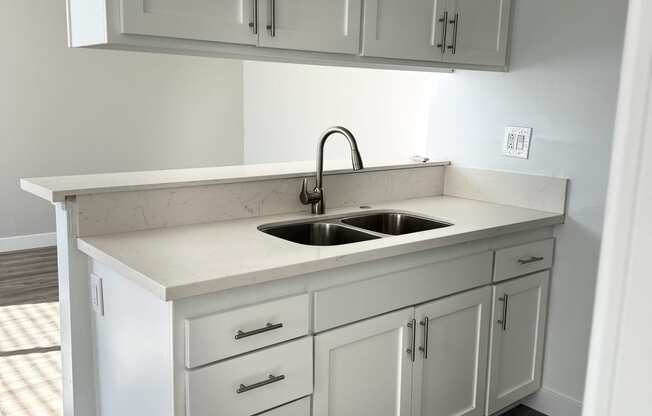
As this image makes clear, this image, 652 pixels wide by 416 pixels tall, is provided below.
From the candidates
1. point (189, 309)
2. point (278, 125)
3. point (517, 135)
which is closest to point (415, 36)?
point (517, 135)

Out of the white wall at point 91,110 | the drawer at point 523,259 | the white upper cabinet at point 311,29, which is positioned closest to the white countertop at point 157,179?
the white upper cabinet at point 311,29

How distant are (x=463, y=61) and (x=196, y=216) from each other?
1.23m

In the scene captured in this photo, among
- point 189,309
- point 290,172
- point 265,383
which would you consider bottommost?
point 265,383

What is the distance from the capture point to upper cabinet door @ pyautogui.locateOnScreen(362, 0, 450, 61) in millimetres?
2139

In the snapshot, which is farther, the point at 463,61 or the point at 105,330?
the point at 463,61

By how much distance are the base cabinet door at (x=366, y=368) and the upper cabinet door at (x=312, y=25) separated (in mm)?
903

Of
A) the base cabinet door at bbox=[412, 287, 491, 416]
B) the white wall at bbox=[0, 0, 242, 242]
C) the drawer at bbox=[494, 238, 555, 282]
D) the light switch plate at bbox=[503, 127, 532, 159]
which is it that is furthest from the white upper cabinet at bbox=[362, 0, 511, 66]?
the white wall at bbox=[0, 0, 242, 242]

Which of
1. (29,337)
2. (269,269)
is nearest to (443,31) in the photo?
(269,269)

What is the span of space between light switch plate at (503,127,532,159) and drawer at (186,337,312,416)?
1.39 metres

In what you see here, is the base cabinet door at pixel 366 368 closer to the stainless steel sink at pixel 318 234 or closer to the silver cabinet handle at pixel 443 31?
the stainless steel sink at pixel 318 234

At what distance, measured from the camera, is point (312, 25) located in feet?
6.44

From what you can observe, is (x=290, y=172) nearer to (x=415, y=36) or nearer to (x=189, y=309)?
(x=415, y=36)

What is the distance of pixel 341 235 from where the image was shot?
2.23 metres

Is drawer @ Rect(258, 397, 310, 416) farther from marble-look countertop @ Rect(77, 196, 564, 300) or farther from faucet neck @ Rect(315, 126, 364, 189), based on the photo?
faucet neck @ Rect(315, 126, 364, 189)
